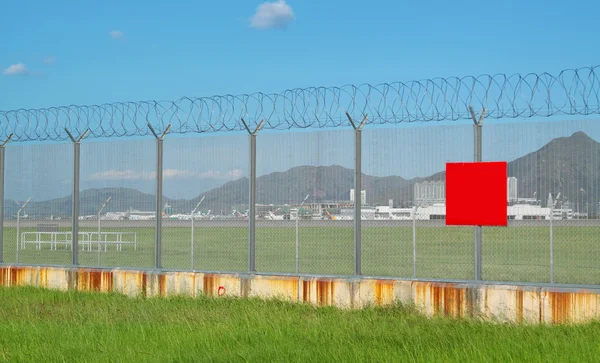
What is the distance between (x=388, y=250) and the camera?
12.8 metres

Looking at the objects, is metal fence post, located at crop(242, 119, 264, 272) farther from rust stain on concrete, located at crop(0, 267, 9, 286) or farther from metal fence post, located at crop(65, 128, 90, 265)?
rust stain on concrete, located at crop(0, 267, 9, 286)

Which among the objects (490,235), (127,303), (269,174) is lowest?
(127,303)

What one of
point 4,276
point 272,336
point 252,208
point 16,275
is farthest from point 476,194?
point 4,276

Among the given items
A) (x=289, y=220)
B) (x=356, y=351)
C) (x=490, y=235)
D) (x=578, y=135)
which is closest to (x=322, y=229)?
(x=289, y=220)

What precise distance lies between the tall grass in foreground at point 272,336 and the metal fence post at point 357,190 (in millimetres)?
930

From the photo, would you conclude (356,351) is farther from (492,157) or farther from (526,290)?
A: (492,157)

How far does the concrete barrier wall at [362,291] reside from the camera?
11172mm

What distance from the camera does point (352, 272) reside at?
13.2m

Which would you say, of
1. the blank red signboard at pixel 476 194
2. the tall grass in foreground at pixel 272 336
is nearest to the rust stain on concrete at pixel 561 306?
the tall grass in foreground at pixel 272 336

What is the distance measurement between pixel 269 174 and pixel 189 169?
1574mm

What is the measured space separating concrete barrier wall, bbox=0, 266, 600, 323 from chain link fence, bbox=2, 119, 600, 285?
342mm

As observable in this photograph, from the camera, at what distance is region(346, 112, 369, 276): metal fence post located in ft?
41.6

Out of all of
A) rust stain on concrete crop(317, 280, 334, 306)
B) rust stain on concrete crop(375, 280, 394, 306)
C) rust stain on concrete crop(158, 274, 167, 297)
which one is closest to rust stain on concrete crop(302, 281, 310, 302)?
rust stain on concrete crop(317, 280, 334, 306)

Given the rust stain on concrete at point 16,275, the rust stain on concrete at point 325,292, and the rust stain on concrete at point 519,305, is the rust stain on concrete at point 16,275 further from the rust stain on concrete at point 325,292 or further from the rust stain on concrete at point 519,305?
the rust stain on concrete at point 519,305
